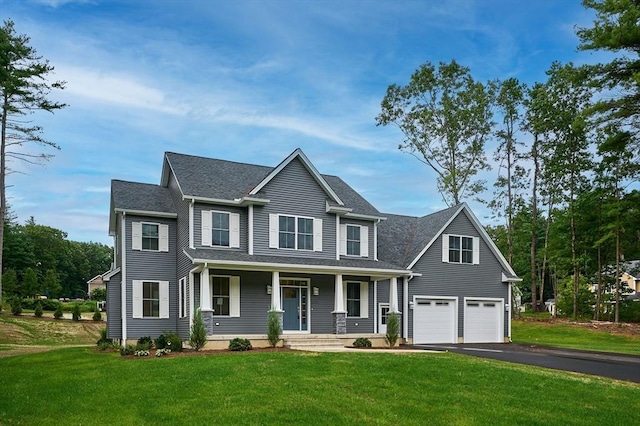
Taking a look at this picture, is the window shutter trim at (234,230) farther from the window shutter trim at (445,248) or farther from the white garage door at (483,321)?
the white garage door at (483,321)

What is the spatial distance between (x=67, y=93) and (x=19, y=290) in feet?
94.4

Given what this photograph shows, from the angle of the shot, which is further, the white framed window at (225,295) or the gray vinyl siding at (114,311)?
the gray vinyl siding at (114,311)

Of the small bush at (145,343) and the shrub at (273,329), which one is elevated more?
the shrub at (273,329)

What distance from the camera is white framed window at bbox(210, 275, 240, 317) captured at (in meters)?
21.2

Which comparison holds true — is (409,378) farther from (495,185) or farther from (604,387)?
(495,185)

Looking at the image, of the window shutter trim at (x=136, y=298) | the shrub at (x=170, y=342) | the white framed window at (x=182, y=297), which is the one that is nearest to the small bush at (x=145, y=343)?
the shrub at (x=170, y=342)

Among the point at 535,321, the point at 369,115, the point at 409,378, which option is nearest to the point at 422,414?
the point at 409,378

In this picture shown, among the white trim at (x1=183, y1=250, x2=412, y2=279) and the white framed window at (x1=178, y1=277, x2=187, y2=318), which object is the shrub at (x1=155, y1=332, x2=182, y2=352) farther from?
the white trim at (x1=183, y1=250, x2=412, y2=279)

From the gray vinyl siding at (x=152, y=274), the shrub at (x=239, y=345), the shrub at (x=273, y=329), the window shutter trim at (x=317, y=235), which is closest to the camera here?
the shrub at (x=239, y=345)

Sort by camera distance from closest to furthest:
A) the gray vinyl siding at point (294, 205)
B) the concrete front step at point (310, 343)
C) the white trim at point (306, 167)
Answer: the concrete front step at point (310, 343) < the white trim at point (306, 167) < the gray vinyl siding at point (294, 205)

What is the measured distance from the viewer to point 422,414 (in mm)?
9773

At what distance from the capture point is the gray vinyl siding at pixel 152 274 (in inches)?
867

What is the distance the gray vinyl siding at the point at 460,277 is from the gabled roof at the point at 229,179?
3.41 meters

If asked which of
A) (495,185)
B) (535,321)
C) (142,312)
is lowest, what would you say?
(535,321)
